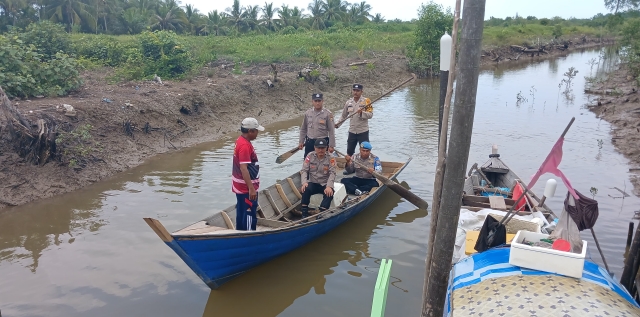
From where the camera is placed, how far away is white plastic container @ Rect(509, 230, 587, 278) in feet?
11.0

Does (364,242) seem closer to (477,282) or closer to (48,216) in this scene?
(477,282)

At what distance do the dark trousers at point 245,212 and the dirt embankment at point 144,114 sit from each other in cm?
422

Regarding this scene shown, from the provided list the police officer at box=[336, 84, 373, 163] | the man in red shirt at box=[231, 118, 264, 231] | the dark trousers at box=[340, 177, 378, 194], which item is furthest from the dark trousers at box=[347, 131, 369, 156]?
the man in red shirt at box=[231, 118, 264, 231]

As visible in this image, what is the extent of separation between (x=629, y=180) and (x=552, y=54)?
33.6 meters

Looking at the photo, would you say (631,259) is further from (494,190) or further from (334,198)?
(334,198)

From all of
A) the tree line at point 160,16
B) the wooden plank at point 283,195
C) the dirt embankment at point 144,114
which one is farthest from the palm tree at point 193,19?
the wooden plank at point 283,195

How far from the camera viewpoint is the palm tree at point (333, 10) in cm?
3981

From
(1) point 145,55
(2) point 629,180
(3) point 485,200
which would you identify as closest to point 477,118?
(2) point 629,180

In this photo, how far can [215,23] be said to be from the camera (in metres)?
34.3

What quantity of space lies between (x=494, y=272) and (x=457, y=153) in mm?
1016

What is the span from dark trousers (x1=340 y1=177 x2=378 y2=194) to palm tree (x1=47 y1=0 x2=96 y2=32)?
29.0 meters

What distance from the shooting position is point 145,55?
49.2 feet

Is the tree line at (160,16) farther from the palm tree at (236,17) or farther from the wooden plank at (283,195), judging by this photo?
the wooden plank at (283,195)

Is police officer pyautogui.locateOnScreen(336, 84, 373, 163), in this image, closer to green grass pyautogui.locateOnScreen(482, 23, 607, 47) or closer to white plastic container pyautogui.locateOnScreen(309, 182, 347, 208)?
white plastic container pyautogui.locateOnScreen(309, 182, 347, 208)
